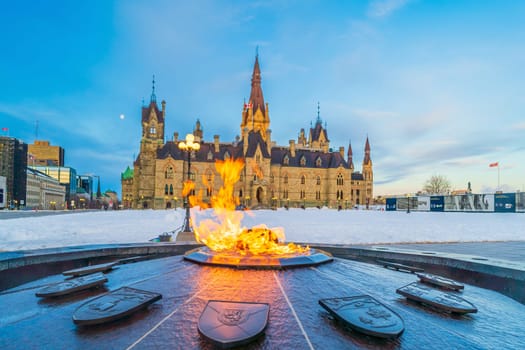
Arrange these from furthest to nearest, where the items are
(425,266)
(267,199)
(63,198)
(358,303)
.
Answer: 1. (63,198)
2. (267,199)
3. (425,266)
4. (358,303)

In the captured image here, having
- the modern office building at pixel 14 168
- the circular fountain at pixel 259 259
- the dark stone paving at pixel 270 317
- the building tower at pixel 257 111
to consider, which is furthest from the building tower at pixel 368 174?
the dark stone paving at pixel 270 317

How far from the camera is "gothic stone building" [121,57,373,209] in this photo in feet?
218

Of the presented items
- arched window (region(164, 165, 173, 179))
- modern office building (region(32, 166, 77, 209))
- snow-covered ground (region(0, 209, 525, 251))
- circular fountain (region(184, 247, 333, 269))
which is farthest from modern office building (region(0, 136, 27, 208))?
circular fountain (region(184, 247, 333, 269))

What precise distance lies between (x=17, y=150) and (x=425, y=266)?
107 meters

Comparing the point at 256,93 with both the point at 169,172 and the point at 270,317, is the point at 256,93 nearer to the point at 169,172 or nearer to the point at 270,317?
the point at 169,172

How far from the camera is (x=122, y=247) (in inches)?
267

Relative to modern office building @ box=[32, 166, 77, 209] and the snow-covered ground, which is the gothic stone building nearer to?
the snow-covered ground

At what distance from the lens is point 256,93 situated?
8212 cm

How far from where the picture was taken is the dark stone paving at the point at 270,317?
2.79 metres

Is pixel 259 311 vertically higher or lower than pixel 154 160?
lower

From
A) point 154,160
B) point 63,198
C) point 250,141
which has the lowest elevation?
point 63,198

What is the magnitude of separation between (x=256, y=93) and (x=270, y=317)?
8230 centimetres

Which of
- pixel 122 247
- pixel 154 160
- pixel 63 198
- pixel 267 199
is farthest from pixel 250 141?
pixel 63 198

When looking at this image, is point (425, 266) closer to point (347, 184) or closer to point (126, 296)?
point (126, 296)
